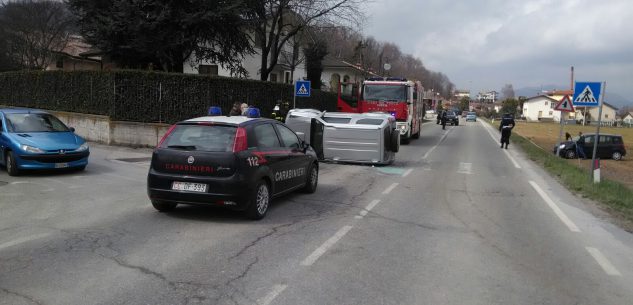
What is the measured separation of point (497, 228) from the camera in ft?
26.1

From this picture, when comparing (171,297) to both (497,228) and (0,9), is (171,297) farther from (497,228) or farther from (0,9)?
(0,9)

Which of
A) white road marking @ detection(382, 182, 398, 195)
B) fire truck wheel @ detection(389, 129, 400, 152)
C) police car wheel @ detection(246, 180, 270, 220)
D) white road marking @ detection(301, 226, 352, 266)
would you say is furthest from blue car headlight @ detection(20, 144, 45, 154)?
fire truck wheel @ detection(389, 129, 400, 152)

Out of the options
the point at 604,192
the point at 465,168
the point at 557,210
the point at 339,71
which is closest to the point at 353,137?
the point at 465,168

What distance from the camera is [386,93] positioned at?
2453cm

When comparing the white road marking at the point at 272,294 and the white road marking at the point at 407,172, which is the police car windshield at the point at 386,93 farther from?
the white road marking at the point at 272,294

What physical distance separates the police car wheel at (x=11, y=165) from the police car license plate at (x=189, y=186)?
597 cm

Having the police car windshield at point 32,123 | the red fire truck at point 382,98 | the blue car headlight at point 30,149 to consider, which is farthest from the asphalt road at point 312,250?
the red fire truck at point 382,98

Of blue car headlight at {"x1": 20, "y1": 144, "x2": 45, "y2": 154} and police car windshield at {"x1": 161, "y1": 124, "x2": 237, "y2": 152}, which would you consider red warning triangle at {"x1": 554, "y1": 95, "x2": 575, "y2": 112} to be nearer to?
police car windshield at {"x1": 161, "y1": 124, "x2": 237, "y2": 152}

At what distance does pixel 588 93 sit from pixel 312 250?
45.3 feet

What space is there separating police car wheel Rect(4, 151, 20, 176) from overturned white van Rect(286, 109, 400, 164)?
25.5 feet

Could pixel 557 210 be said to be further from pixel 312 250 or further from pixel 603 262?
pixel 312 250

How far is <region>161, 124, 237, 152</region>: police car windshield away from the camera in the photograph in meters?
7.62

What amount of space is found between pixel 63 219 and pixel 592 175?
13.7 meters

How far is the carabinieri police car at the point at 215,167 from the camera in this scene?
7.42 meters
